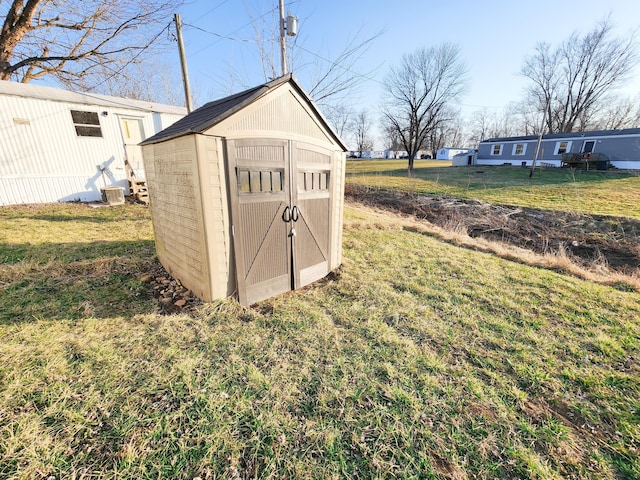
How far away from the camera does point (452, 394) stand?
7.78 feet

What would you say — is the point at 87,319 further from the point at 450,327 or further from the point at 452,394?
the point at 450,327

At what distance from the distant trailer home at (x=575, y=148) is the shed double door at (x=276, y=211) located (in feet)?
96.7

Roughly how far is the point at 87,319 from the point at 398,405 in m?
3.60

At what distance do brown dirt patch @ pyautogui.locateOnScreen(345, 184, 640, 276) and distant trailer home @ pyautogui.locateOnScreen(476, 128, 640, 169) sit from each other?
1886cm

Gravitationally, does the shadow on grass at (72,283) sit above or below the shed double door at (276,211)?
below

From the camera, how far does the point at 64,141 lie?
9023 mm

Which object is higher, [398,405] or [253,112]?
[253,112]

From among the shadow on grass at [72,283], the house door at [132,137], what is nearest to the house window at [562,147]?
the house door at [132,137]

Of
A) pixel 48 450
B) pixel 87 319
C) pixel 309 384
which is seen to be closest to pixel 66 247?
pixel 87 319

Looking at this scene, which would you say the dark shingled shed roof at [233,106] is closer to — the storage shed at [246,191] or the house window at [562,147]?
the storage shed at [246,191]

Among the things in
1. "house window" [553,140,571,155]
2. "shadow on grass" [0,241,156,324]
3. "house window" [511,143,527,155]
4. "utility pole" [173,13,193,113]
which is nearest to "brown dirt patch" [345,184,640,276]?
"shadow on grass" [0,241,156,324]

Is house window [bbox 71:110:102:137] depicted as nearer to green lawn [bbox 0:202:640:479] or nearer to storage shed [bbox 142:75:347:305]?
green lawn [bbox 0:202:640:479]

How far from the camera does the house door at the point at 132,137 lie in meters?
10.2

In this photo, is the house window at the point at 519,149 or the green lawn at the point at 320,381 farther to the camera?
the house window at the point at 519,149
